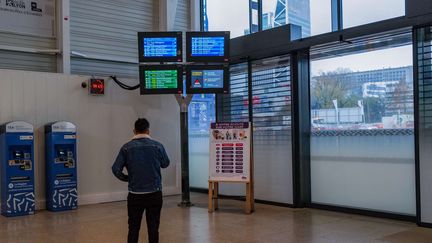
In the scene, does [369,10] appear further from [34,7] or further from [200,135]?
[34,7]

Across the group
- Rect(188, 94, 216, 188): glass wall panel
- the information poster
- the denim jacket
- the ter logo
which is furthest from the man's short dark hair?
the ter logo

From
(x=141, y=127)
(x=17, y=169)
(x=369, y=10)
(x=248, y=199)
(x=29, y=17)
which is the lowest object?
(x=248, y=199)

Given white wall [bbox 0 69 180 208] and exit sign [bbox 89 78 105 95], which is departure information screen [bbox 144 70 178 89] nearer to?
exit sign [bbox 89 78 105 95]

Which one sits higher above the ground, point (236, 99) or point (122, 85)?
point (122, 85)

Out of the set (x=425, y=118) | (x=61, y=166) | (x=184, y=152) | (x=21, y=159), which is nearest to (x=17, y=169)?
(x=21, y=159)

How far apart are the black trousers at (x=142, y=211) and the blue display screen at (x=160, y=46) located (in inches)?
134

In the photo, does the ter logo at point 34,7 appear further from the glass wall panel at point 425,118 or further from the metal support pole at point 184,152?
the glass wall panel at point 425,118

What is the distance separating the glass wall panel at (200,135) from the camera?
888cm

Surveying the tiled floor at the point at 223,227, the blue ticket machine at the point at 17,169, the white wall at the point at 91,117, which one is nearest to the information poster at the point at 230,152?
the tiled floor at the point at 223,227

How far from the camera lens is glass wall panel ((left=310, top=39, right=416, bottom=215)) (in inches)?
232

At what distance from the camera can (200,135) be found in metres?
9.05

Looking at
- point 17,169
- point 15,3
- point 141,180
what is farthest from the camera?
point 15,3

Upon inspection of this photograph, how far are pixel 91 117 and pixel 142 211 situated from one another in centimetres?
414

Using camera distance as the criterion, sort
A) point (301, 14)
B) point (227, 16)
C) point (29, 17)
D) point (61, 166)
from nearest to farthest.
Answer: point (61, 166), point (301, 14), point (29, 17), point (227, 16)
